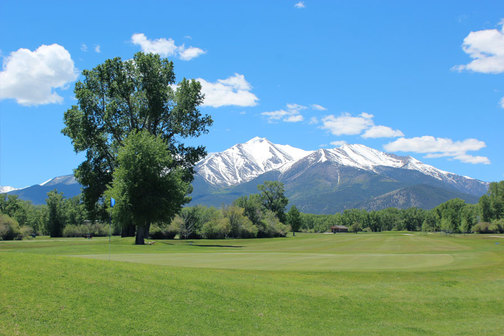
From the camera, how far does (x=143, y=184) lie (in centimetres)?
4609

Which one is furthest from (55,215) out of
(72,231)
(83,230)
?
(83,230)

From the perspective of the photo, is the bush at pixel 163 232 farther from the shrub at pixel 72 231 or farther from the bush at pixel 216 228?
the shrub at pixel 72 231

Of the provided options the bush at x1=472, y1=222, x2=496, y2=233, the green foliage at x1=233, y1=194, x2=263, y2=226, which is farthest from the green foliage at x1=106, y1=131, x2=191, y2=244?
the bush at x1=472, y1=222, x2=496, y2=233

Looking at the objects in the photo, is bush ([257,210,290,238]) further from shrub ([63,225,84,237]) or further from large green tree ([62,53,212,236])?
large green tree ([62,53,212,236])

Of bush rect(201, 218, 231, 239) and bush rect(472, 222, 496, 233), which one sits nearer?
bush rect(201, 218, 231, 239)

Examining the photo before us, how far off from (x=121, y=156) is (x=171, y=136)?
11.3m

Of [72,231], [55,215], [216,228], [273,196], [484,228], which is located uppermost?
[273,196]

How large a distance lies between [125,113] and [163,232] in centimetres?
3952

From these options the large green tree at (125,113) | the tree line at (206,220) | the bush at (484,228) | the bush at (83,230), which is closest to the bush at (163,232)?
the tree line at (206,220)

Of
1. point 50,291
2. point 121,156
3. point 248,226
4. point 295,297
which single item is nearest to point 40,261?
point 50,291

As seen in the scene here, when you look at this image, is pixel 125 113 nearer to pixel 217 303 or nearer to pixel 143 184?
pixel 143 184

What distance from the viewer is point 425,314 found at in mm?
16344

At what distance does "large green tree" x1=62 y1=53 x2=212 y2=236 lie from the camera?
167 feet

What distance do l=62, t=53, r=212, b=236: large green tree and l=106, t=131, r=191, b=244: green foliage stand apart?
381 cm
